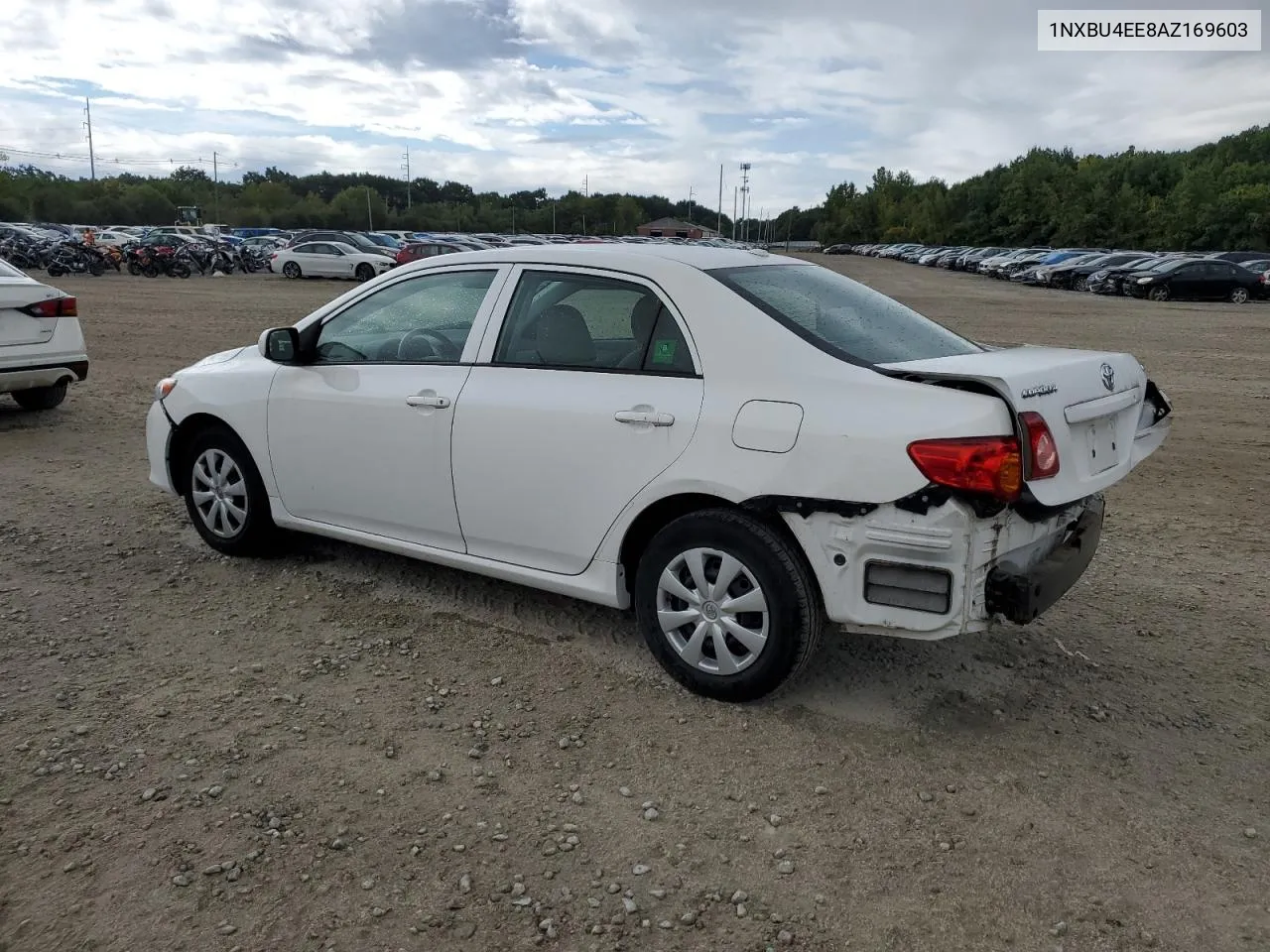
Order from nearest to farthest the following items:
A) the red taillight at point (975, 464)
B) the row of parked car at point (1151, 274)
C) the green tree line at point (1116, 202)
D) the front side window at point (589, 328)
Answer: the red taillight at point (975, 464), the front side window at point (589, 328), the row of parked car at point (1151, 274), the green tree line at point (1116, 202)

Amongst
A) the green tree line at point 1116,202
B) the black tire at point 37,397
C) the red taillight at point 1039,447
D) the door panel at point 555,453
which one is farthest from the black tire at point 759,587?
the green tree line at point 1116,202

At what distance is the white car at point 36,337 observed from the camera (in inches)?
320

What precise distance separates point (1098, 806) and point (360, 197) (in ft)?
398

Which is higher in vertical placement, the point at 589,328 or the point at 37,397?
the point at 589,328

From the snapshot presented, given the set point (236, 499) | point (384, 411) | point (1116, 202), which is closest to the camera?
point (384, 411)

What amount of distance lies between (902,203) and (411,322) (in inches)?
5367

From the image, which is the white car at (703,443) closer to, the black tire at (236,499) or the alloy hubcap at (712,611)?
the alloy hubcap at (712,611)

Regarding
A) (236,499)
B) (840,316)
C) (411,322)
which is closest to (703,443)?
(840,316)

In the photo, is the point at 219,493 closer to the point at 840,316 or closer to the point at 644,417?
the point at 644,417

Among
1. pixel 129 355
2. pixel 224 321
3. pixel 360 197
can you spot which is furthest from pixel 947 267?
pixel 360 197

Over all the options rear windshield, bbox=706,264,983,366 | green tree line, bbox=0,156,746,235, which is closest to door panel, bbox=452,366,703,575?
rear windshield, bbox=706,264,983,366

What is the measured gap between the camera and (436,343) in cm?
450

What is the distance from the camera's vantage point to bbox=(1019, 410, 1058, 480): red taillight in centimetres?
323

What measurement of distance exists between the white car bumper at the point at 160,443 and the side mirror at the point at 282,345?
0.98m
